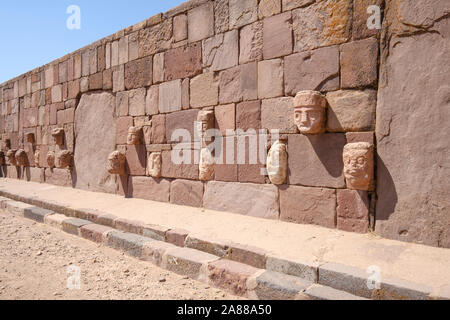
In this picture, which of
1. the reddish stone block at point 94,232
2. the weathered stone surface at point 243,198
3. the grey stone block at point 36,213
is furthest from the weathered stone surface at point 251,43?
the grey stone block at point 36,213

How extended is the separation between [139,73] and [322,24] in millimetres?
3892

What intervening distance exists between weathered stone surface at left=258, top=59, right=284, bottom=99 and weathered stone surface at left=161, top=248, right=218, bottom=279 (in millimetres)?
2329

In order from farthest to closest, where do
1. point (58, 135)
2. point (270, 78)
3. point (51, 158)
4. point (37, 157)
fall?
point (37, 157) < point (51, 158) < point (58, 135) < point (270, 78)

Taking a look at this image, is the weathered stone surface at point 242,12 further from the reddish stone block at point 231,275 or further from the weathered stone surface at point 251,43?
the reddish stone block at point 231,275

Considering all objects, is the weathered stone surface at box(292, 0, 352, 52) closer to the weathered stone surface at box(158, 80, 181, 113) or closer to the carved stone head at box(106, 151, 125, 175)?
the weathered stone surface at box(158, 80, 181, 113)

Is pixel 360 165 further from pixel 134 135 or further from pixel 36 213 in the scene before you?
pixel 36 213

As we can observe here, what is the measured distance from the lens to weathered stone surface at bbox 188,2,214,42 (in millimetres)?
5418

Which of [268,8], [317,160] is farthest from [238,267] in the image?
[268,8]

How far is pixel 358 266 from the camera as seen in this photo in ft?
9.67

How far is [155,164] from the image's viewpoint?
20.6ft

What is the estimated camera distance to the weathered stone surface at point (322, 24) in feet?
13.0

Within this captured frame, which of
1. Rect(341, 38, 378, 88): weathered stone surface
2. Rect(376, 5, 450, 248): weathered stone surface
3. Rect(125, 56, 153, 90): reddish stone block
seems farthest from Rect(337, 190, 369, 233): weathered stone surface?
Rect(125, 56, 153, 90): reddish stone block

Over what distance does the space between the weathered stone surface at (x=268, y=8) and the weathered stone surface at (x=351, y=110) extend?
1471 millimetres
